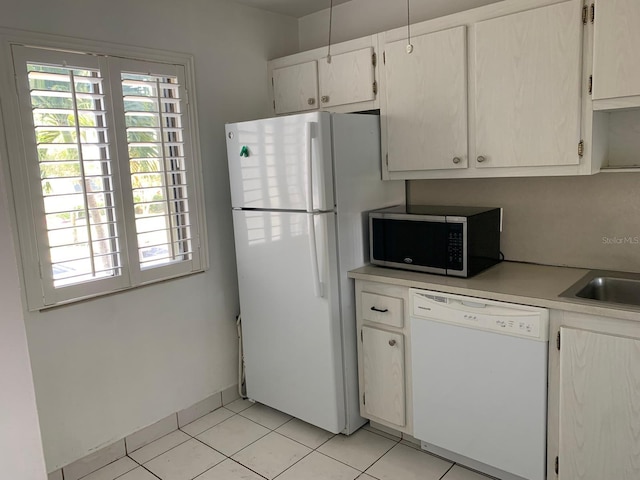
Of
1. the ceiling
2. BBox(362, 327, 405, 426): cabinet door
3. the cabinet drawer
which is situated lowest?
BBox(362, 327, 405, 426): cabinet door

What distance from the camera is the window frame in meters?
2.11

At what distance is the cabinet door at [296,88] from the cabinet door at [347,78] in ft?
0.18

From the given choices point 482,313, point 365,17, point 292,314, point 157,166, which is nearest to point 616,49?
point 482,313

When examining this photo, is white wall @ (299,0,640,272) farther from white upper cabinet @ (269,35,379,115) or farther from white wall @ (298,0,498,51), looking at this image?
white upper cabinet @ (269,35,379,115)

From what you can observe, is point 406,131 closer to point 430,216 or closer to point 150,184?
point 430,216

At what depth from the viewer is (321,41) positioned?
3.29m

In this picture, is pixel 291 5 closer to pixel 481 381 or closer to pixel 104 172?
pixel 104 172

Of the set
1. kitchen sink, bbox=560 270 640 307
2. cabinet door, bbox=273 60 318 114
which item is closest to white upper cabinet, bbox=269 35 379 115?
cabinet door, bbox=273 60 318 114

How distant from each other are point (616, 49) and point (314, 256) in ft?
5.08

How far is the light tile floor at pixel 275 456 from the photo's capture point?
2.39 metres

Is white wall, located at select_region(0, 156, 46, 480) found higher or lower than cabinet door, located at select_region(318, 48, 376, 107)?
lower

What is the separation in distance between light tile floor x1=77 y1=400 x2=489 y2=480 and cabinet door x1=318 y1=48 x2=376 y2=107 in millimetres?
1872

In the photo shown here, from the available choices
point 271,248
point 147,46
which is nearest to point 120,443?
point 271,248

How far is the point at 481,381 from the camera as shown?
7.11 feet
